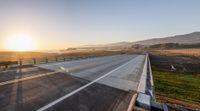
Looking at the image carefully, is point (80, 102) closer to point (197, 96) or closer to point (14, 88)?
point (14, 88)

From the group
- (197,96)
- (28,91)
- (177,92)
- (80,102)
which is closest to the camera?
(80,102)

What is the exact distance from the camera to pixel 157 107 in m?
8.56

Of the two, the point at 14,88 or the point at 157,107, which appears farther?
the point at 14,88

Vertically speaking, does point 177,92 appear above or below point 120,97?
below

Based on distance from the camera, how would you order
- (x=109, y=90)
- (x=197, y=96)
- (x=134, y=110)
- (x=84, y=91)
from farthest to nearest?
1. (x=197, y=96)
2. (x=109, y=90)
3. (x=84, y=91)
4. (x=134, y=110)

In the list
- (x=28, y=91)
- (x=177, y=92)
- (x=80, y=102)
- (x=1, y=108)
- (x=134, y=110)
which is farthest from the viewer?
(x=177, y=92)

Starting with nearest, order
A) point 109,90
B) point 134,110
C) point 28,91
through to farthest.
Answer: point 134,110 → point 28,91 → point 109,90

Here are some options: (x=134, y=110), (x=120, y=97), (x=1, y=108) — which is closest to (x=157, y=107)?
(x=134, y=110)

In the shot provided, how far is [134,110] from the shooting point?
26.9 ft

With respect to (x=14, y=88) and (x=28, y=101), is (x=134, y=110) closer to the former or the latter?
(x=28, y=101)

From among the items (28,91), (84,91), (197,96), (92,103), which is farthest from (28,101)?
(197,96)

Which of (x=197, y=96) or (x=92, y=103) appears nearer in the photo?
(x=92, y=103)

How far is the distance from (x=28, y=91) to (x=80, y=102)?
3001 millimetres

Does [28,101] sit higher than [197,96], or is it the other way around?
[28,101]
